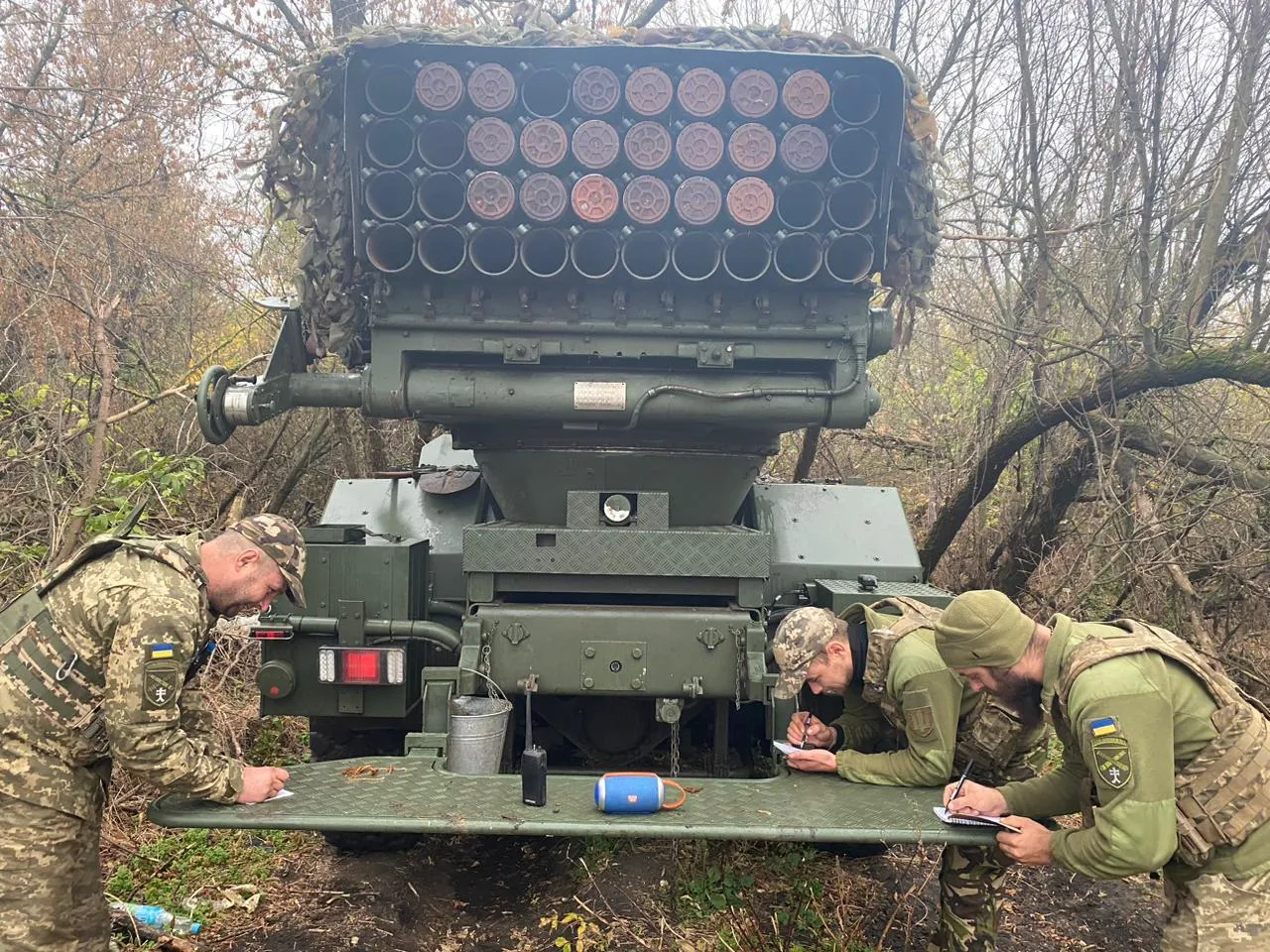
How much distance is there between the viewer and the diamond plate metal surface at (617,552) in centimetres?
404

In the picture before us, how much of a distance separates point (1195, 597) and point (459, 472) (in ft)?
16.1

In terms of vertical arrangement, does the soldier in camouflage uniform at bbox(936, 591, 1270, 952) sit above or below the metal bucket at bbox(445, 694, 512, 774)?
above

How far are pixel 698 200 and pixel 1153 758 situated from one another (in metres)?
2.44

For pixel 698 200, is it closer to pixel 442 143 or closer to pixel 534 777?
pixel 442 143

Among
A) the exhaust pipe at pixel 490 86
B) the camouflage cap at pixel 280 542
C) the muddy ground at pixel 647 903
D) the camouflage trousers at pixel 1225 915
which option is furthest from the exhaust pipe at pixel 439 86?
the camouflage trousers at pixel 1225 915

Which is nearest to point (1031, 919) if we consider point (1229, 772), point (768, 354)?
point (1229, 772)

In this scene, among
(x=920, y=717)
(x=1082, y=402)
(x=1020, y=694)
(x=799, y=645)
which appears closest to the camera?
(x=1020, y=694)

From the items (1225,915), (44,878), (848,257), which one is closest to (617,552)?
(848,257)

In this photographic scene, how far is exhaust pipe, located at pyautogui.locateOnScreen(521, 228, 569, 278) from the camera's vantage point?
3.71 m

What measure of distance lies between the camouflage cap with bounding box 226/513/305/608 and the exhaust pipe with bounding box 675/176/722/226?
6.16 ft

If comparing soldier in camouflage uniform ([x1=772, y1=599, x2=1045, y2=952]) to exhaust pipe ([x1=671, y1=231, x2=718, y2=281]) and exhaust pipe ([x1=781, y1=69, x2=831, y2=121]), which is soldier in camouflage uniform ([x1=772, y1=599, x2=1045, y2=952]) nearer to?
exhaust pipe ([x1=671, y1=231, x2=718, y2=281])

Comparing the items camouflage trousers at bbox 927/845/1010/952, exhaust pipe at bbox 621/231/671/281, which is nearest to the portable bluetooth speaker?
camouflage trousers at bbox 927/845/1010/952

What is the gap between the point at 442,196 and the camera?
371 centimetres

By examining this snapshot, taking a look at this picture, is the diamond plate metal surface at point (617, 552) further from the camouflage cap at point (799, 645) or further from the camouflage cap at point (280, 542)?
the camouflage cap at point (280, 542)
